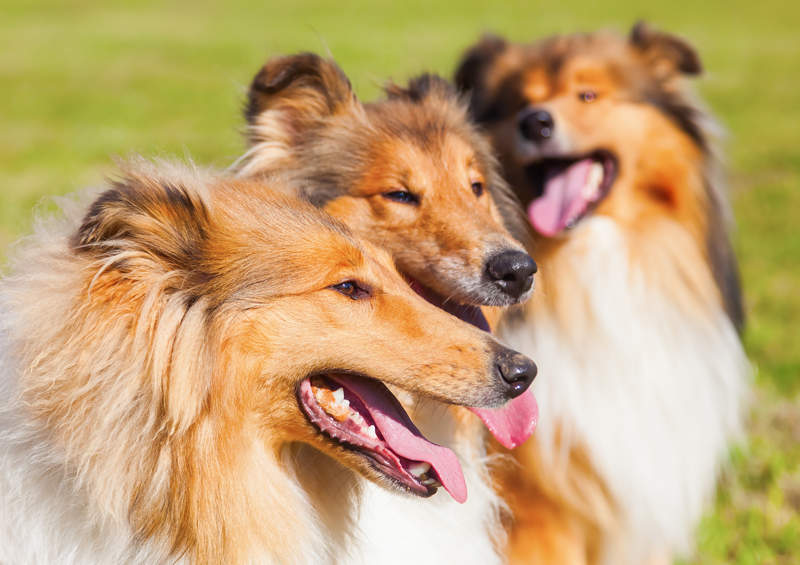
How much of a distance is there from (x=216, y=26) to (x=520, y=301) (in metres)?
22.8

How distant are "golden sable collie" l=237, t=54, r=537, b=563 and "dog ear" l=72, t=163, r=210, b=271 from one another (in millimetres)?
538

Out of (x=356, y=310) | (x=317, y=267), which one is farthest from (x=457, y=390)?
(x=317, y=267)

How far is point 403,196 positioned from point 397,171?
0.31ft

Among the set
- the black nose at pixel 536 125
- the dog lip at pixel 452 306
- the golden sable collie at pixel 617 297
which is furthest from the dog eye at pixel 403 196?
the black nose at pixel 536 125

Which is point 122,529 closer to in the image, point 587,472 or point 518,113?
point 587,472

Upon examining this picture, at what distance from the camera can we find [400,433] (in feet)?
8.27

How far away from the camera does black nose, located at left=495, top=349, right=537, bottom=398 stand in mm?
2457

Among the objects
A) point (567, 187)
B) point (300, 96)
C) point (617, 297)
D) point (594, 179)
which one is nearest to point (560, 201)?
point (567, 187)

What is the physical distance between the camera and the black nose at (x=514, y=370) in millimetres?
2457

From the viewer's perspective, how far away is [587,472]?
3719mm

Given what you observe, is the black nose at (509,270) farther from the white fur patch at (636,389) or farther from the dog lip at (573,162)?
the dog lip at (573,162)

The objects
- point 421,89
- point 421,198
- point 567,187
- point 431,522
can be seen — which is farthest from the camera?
point 567,187

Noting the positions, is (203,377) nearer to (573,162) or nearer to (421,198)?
(421,198)

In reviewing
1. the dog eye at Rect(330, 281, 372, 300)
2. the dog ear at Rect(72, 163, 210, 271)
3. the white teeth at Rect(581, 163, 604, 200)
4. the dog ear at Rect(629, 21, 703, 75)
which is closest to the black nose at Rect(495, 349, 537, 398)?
the dog eye at Rect(330, 281, 372, 300)
